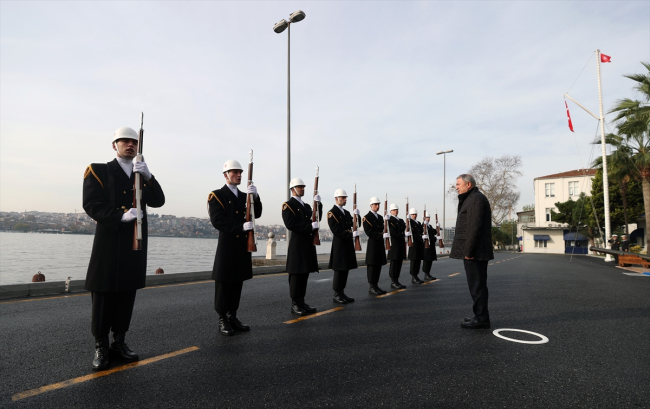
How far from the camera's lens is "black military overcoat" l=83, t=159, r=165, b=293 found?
3.69 metres

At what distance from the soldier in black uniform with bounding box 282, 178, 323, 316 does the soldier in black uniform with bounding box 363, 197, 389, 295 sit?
2.37m

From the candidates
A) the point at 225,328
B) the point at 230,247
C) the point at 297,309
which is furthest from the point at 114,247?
the point at 297,309

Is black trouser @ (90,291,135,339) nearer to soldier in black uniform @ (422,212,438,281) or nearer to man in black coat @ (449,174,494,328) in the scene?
man in black coat @ (449,174,494,328)

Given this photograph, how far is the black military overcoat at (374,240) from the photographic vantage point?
8.72 metres

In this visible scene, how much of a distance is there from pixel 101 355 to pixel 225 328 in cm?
148

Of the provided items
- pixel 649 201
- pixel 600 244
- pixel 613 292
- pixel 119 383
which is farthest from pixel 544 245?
pixel 119 383

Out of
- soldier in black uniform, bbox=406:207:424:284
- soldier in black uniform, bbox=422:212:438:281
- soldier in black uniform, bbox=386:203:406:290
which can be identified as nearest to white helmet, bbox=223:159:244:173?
soldier in black uniform, bbox=386:203:406:290

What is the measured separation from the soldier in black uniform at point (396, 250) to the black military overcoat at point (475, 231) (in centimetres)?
386

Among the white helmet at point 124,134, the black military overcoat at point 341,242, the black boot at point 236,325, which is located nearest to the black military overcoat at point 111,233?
the white helmet at point 124,134

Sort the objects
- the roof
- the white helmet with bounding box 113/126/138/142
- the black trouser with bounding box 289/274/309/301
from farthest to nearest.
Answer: the roof, the black trouser with bounding box 289/274/309/301, the white helmet with bounding box 113/126/138/142

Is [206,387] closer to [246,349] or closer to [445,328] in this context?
[246,349]

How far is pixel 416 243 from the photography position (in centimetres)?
1101

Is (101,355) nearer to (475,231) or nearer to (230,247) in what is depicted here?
(230,247)

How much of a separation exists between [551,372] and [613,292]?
6.74 m
